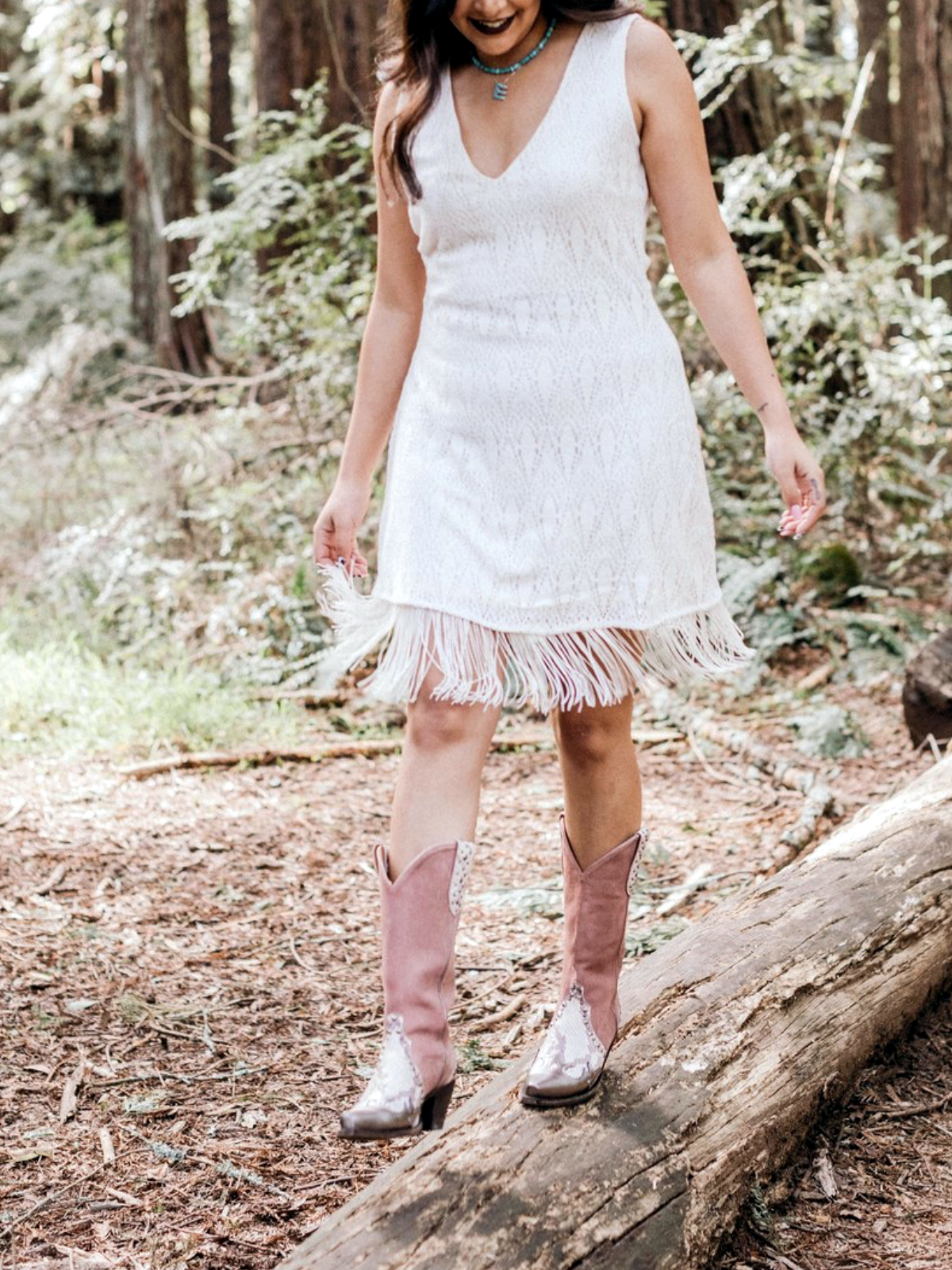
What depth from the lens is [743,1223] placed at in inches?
90.8

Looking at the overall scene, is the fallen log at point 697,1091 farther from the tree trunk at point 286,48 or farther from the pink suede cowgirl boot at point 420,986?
the tree trunk at point 286,48

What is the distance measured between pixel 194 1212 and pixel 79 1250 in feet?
0.68

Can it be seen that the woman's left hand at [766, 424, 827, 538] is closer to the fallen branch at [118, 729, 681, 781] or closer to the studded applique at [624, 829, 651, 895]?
the studded applique at [624, 829, 651, 895]

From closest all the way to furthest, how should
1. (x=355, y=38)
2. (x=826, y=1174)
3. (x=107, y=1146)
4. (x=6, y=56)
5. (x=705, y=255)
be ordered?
(x=705, y=255) < (x=826, y=1174) < (x=107, y=1146) < (x=355, y=38) < (x=6, y=56)

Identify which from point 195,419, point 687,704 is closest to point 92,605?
point 195,419

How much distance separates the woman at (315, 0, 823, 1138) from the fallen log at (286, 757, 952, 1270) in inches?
4.6

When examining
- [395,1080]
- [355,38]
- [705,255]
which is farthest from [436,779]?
[355,38]

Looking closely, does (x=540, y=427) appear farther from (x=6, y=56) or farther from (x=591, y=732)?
(x=6, y=56)

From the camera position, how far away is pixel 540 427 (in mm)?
2145

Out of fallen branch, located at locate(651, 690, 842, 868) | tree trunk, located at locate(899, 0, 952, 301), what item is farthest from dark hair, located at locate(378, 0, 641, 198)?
tree trunk, located at locate(899, 0, 952, 301)

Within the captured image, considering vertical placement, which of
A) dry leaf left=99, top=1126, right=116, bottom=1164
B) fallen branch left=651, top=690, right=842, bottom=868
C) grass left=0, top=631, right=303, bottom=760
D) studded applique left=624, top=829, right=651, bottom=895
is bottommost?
fallen branch left=651, top=690, right=842, bottom=868

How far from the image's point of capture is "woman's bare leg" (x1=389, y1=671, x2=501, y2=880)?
2.12 metres

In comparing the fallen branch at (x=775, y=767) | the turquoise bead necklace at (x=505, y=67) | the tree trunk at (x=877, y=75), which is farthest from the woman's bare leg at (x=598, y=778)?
the tree trunk at (x=877, y=75)

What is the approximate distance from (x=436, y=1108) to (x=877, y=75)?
18.8 metres
